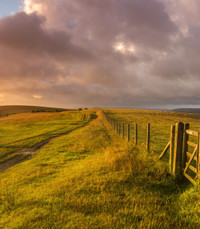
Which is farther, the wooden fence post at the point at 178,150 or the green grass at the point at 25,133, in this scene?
the green grass at the point at 25,133

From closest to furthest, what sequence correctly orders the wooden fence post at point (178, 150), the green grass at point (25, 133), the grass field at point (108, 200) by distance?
1. the grass field at point (108, 200)
2. the wooden fence post at point (178, 150)
3. the green grass at point (25, 133)

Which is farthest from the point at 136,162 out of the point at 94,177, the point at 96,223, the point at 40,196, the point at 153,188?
the point at 40,196

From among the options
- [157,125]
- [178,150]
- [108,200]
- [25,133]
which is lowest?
[25,133]

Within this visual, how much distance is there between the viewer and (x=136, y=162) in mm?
6793

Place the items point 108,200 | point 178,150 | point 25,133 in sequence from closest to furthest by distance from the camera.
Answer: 1. point 108,200
2. point 178,150
3. point 25,133

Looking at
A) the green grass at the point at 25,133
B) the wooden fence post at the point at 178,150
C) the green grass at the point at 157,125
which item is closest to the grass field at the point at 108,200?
the wooden fence post at the point at 178,150

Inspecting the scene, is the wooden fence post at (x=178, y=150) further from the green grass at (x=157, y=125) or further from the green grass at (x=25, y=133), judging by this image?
the green grass at (x=25, y=133)

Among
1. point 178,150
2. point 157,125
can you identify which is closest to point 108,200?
point 178,150

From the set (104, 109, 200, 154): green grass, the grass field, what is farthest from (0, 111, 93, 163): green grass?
(104, 109, 200, 154): green grass

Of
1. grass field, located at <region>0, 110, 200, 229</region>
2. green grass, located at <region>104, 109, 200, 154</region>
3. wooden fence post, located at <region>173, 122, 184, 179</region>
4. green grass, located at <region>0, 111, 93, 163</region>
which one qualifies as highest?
→ wooden fence post, located at <region>173, 122, 184, 179</region>

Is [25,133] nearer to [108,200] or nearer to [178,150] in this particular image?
[108,200]

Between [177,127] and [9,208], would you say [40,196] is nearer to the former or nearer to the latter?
[9,208]

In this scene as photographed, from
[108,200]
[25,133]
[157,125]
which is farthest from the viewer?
[157,125]

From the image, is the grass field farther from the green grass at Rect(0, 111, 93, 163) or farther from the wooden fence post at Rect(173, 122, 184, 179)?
the green grass at Rect(0, 111, 93, 163)
